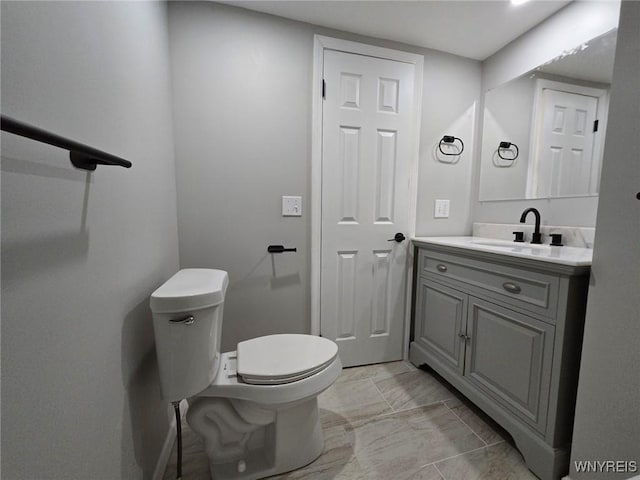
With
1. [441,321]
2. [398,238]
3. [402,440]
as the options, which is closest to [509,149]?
[398,238]

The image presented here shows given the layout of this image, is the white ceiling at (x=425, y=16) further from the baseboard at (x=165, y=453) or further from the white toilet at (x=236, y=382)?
the baseboard at (x=165, y=453)

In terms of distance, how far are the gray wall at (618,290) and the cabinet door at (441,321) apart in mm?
554

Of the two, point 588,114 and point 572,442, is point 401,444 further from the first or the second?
point 588,114

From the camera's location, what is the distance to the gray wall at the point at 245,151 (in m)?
1.43

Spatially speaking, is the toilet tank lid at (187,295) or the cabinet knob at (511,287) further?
the cabinet knob at (511,287)

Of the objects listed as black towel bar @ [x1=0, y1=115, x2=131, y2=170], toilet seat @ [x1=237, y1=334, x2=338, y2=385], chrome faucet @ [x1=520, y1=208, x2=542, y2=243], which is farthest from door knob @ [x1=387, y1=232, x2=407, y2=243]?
black towel bar @ [x1=0, y1=115, x2=131, y2=170]

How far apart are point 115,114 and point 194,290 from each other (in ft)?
1.97

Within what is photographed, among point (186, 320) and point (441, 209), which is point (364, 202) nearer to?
point (441, 209)

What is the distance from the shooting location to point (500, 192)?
71.4 inches

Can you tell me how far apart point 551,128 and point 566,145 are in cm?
14

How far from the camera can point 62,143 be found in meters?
0.47

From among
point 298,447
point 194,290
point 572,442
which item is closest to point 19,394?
point 194,290

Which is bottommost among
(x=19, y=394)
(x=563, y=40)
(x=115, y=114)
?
(x=19, y=394)

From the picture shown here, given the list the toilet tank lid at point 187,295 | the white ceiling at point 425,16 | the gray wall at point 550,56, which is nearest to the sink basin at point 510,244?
the gray wall at point 550,56
